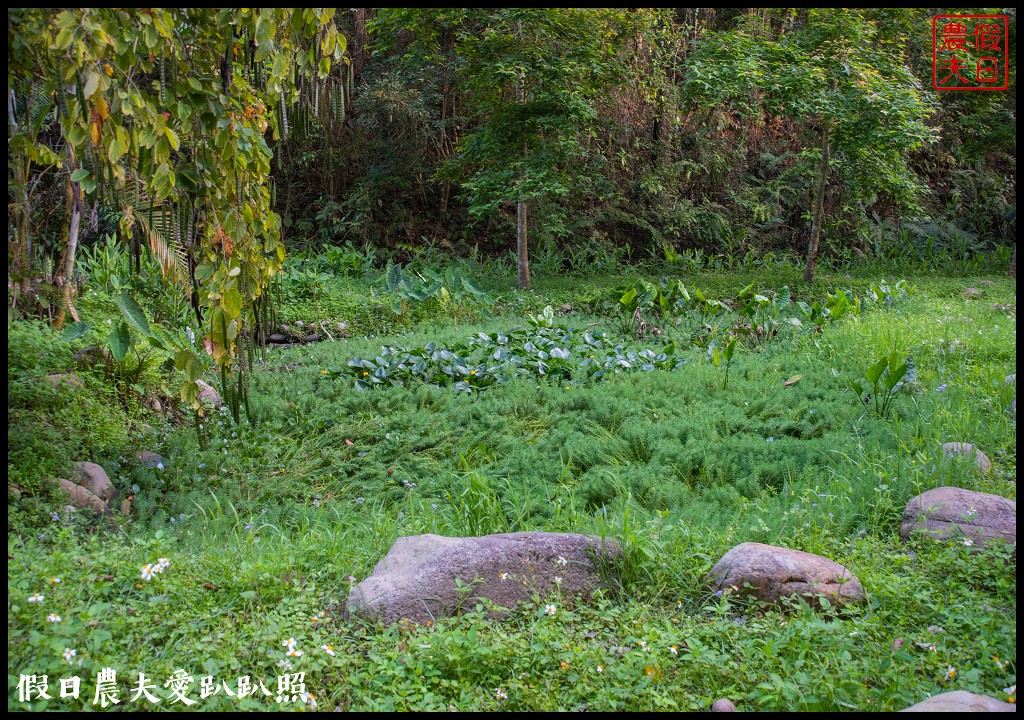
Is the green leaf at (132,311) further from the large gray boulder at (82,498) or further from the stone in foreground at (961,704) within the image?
the stone in foreground at (961,704)

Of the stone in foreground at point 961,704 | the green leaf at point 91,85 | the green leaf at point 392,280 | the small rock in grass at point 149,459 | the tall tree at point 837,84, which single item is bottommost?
the small rock in grass at point 149,459

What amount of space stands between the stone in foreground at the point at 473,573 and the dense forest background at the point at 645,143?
552cm

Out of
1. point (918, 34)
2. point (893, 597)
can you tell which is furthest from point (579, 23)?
point (893, 597)

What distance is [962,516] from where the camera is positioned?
280 cm

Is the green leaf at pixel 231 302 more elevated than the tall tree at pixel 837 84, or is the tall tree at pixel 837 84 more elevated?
the tall tree at pixel 837 84

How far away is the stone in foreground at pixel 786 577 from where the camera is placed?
94.3 inches

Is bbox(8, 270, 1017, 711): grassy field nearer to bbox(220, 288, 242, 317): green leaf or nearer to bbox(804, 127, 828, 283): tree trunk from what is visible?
bbox(220, 288, 242, 317): green leaf

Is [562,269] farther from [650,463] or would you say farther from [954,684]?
[954,684]

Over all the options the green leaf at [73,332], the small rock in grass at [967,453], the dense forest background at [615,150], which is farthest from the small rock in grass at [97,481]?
the dense forest background at [615,150]

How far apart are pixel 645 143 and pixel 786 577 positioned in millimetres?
9619

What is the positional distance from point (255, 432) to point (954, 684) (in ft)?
11.6

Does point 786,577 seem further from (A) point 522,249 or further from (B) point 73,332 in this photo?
(A) point 522,249

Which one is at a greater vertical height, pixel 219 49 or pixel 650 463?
pixel 219 49

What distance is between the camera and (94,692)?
5.97 ft
